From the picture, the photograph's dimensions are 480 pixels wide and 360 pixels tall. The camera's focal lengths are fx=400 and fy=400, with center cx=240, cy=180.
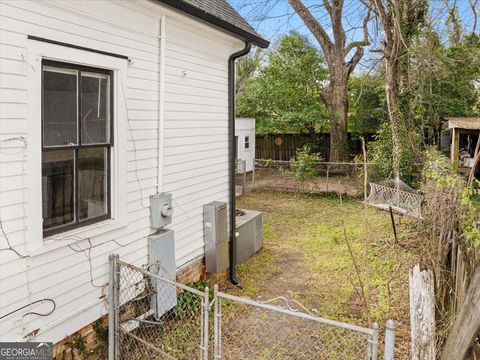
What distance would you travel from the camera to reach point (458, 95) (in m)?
18.9

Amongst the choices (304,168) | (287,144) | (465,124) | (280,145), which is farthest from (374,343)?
(280,145)

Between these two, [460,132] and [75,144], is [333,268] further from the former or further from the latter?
[460,132]

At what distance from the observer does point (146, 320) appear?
4.66m

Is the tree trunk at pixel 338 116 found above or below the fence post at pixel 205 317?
above

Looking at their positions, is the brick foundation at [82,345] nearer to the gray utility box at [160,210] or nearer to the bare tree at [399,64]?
the gray utility box at [160,210]

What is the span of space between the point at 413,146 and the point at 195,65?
987 cm

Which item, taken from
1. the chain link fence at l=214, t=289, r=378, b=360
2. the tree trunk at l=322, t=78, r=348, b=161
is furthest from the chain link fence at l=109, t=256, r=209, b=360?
the tree trunk at l=322, t=78, r=348, b=161

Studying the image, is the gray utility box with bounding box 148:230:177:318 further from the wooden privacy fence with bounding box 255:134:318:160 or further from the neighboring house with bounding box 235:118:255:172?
the wooden privacy fence with bounding box 255:134:318:160

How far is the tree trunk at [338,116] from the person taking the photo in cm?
1794

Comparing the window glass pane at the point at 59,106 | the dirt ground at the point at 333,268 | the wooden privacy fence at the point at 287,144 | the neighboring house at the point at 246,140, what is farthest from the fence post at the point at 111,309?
the wooden privacy fence at the point at 287,144

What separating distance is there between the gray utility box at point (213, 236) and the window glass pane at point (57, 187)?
251 centimetres

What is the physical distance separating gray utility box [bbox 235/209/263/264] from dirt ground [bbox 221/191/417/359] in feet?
0.57

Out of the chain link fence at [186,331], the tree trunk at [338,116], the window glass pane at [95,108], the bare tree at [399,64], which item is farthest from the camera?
the tree trunk at [338,116]

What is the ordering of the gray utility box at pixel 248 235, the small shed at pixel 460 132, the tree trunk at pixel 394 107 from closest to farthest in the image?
the gray utility box at pixel 248 235 < the tree trunk at pixel 394 107 < the small shed at pixel 460 132
